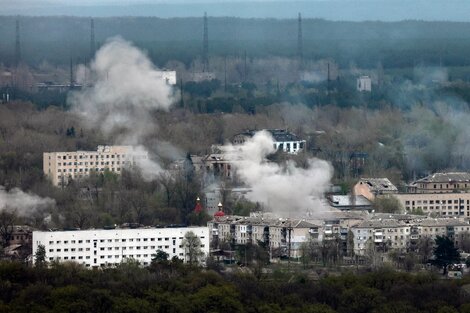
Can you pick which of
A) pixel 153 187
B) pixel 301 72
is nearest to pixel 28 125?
pixel 153 187

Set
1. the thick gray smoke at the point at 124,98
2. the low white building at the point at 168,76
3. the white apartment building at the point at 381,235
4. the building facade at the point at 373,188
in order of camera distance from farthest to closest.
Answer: the low white building at the point at 168,76
the thick gray smoke at the point at 124,98
the building facade at the point at 373,188
the white apartment building at the point at 381,235

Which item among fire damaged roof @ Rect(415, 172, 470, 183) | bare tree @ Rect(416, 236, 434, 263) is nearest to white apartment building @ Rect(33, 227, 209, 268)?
bare tree @ Rect(416, 236, 434, 263)

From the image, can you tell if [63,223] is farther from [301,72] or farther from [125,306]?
[301,72]

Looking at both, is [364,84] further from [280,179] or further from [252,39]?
[252,39]

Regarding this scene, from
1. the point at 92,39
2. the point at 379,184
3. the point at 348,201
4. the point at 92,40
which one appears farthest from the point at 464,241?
the point at 92,39

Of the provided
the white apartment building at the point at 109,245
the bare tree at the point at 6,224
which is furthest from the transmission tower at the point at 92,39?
the white apartment building at the point at 109,245

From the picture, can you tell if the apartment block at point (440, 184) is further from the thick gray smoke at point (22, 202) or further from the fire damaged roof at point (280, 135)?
the thick gray smoke at point (22, 202)
